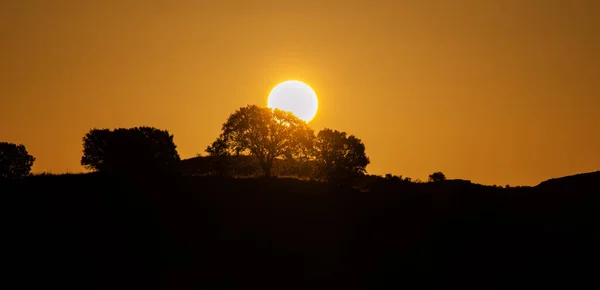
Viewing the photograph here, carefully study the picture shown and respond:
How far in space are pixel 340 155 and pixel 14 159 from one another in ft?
208

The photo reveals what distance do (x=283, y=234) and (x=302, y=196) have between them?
8336 millimetres

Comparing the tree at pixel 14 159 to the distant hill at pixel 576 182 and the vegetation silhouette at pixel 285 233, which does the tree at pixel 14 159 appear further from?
the distant hill at pixel 576 182

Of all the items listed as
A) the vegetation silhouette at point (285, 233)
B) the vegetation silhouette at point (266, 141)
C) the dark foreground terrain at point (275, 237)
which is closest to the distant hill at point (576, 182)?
the vegetation silhouette at point (285, 233)

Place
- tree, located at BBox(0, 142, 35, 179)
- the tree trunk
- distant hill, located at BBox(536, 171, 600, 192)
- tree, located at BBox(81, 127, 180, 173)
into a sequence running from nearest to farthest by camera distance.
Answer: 1. distant hill, located at BBox(536, 171, 600, 192)
2. the tree trunk
3. tree, located at BBox(81, 127, 180, 173)
4. tree, located at BBox(0, 142, 35, 179)

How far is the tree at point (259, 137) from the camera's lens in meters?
90.2

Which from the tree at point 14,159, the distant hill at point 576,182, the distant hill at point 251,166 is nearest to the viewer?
the distant hill at point 576,182

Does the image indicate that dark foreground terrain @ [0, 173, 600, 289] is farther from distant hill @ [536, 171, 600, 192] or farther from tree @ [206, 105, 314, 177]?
tree @ [206, 105, 314, 177]

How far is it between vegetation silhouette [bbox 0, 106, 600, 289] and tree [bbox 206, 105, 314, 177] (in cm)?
1881

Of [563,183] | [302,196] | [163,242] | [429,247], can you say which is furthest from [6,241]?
[563,183]

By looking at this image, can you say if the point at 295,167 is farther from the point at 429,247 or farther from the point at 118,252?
the point at 118,252

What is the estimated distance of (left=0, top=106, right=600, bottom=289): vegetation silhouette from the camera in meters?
52.3

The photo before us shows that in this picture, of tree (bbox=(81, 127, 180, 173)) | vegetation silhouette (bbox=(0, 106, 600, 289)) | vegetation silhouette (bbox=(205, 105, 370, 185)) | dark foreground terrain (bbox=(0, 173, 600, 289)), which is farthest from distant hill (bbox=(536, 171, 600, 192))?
tree (bbox=(81, 127, 180, 173))

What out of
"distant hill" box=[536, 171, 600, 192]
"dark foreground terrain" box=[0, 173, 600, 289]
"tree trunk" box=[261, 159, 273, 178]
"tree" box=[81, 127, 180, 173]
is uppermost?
"tree" box=[81, 127, 180, 173]

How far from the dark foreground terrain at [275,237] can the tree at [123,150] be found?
3380 centimetres
